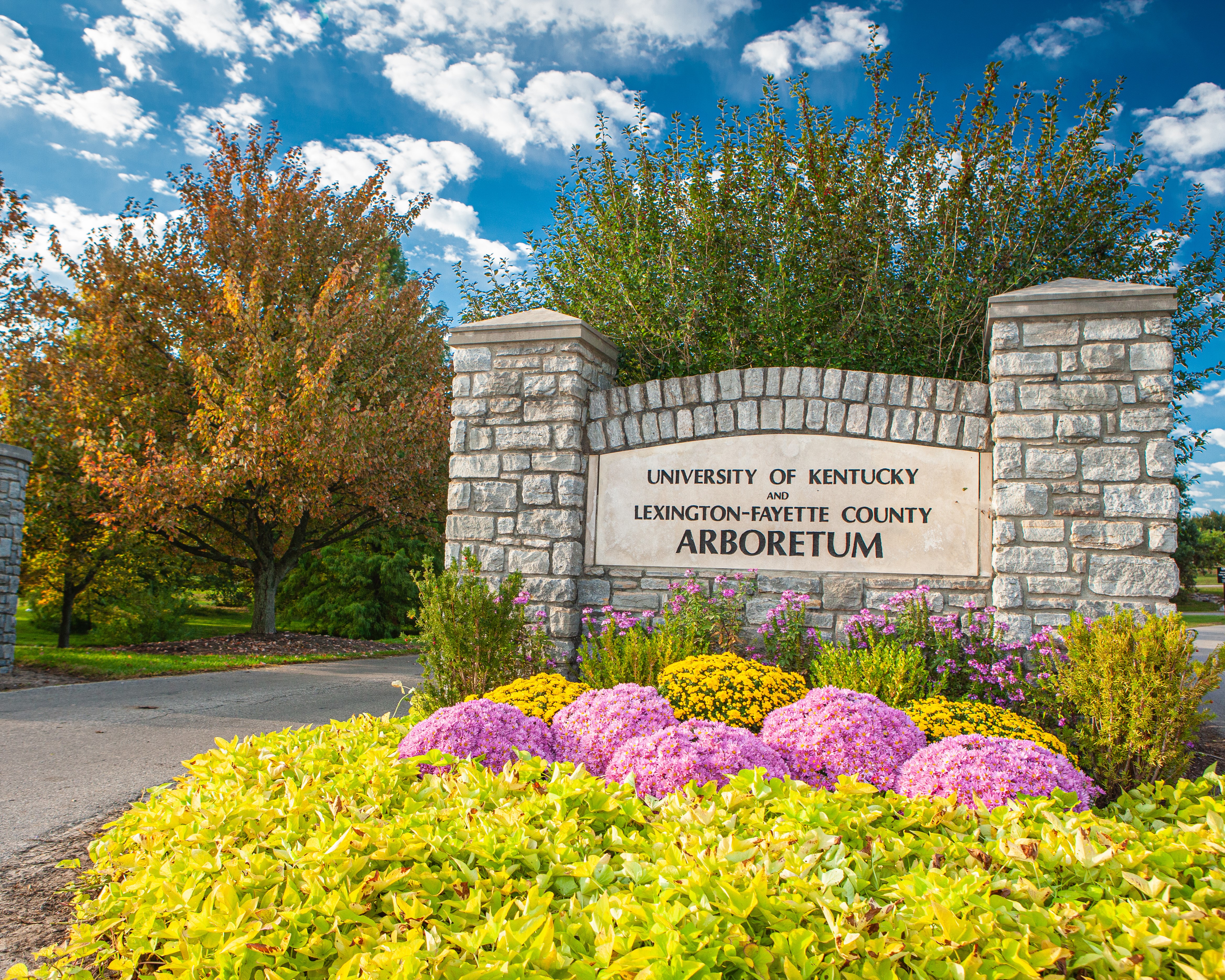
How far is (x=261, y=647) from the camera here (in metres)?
14.5

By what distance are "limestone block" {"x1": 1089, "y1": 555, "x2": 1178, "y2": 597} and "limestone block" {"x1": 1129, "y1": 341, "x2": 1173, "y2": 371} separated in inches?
52.3

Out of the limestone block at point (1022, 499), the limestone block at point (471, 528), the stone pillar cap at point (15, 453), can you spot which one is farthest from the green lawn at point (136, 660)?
the limestone block at point (1022, 499)

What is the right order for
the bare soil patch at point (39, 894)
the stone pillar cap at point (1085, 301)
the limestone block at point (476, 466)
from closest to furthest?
the bare soil patch at point (39, 894), the stone pillar cap at point (1085, 301), the limestone block at point (476, 466)

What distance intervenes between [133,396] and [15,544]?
16.1 ft

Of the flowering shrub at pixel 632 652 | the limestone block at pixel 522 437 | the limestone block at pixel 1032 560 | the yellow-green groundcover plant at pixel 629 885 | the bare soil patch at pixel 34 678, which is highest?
the limestone block at pixel 522 437

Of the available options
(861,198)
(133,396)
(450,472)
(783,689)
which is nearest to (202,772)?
(783,689)

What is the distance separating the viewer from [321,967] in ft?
6.09

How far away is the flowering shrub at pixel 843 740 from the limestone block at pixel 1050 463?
2707 millimetres

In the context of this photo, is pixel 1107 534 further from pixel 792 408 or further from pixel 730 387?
pixel 730 387

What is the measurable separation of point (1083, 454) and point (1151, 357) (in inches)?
32.0

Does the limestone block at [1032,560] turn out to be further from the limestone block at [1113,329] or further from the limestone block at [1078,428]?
the limestone block at [1113,329]

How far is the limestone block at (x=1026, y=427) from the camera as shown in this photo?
18.2ft

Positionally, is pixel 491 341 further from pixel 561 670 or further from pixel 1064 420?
pixel 1064 420

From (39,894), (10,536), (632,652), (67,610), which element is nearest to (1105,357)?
(632,652)
